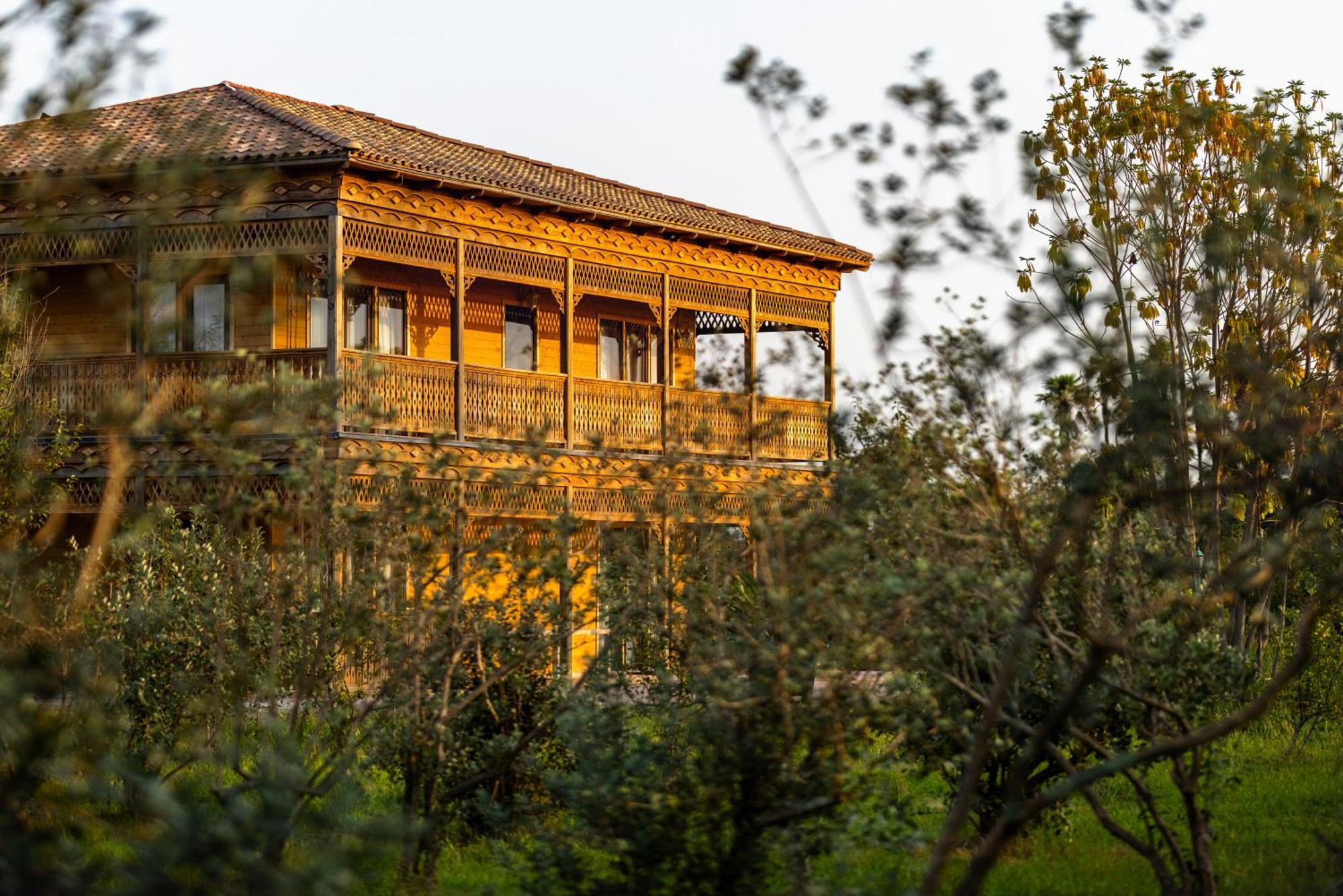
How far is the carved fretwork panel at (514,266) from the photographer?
20438 millimetres

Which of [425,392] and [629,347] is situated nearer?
[425,392]

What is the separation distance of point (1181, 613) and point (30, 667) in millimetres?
5410

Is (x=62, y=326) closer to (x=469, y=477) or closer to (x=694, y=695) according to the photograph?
(x=469, y=477)

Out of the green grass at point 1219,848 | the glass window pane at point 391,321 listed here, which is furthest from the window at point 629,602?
the glass window pane at point 391,321

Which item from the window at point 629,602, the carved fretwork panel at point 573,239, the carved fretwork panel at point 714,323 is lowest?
the window at point 629,602

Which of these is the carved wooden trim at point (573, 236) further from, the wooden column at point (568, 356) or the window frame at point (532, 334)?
the window frame at point (532, 334)

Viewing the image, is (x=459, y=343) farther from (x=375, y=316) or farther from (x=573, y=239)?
(x=573, y=239)

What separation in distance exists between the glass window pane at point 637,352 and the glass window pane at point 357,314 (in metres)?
5.26

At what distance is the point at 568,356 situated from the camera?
20.9 metres

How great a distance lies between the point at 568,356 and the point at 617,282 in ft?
6.51

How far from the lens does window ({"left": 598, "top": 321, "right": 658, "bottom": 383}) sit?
83.2 feet

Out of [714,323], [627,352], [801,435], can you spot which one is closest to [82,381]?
[627,352]

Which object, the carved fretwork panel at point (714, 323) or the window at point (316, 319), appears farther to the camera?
the carved fretwork panel at point (714, 323)

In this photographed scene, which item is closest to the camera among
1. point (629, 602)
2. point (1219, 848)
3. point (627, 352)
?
point (629, 602)
